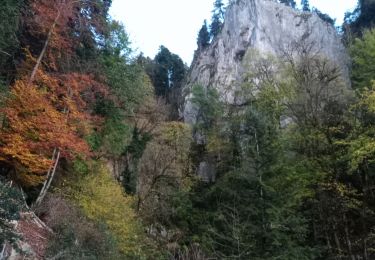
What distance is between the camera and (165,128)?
31516mm

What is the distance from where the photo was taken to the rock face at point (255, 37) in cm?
4197

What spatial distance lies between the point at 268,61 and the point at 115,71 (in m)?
13.2

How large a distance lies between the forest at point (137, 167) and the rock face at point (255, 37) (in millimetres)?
16636

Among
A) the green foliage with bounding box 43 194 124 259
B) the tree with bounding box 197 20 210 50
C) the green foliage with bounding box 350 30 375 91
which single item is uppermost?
the tree with bounding box 197 20 210 50

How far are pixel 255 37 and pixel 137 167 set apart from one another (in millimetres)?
22093

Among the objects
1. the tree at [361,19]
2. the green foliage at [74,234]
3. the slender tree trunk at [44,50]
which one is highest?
the tree at [361,19]

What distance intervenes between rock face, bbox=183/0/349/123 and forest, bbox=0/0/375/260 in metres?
16.6

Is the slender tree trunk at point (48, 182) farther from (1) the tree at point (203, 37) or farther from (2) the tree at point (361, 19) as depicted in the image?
(1) the tree at point (203, 37)

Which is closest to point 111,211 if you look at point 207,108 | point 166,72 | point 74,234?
point 74,234

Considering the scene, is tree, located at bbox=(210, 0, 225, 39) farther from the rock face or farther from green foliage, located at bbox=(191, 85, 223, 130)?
green foliage, located at bbox=(191, 85, 223, 130)

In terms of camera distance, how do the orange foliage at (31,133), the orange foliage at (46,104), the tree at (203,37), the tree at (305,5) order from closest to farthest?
1. the orange foliage at (31,133)
2. the orange foliage at (46,104)
3. the tree at (203,37)
4. the tree at (305,5)

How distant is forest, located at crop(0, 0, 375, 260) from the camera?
14.9 metres

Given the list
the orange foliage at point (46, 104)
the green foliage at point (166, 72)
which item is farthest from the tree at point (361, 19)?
the orange foliage at point (46, 104)

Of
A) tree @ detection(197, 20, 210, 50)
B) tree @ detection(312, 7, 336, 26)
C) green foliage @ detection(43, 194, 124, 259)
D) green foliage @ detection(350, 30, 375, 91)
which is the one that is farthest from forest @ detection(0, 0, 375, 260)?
tree @ detection(197, 20, 210, 50)
